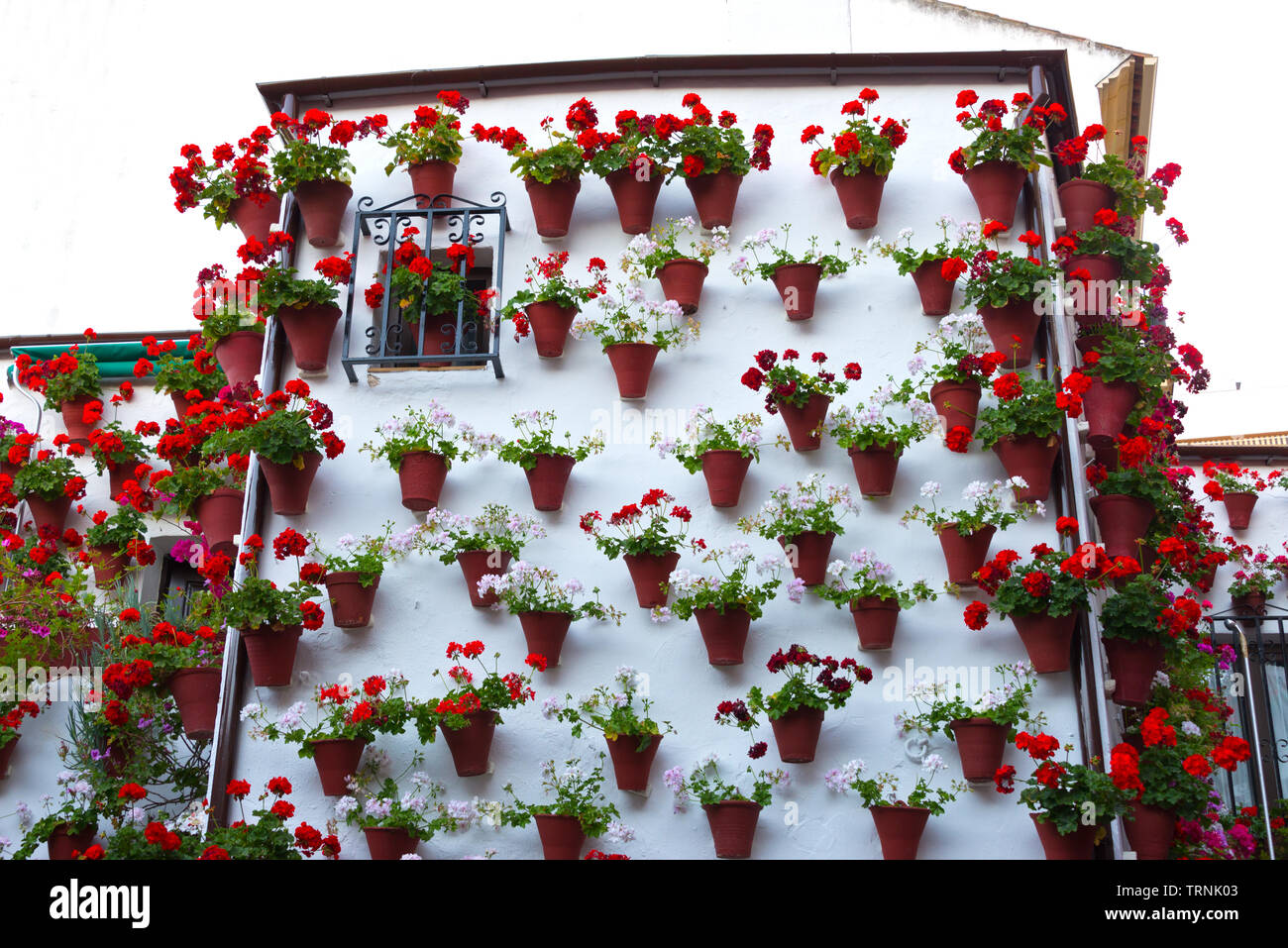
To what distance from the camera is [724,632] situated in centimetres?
593

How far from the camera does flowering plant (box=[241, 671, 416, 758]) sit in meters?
5.83

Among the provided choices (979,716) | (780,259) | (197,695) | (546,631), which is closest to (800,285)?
(780,259)

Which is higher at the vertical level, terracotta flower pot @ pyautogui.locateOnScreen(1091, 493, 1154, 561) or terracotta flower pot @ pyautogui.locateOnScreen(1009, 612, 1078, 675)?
terracotta flower pot @ pyautogui.locateOnScreen(1091, 493, 1154, 561)

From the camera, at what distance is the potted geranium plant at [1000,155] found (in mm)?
6441

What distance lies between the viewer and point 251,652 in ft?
20.0

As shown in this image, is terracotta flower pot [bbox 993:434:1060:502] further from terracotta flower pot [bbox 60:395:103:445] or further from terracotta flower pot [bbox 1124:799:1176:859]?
terracotta flower pot [bbox 60:395:103:445]

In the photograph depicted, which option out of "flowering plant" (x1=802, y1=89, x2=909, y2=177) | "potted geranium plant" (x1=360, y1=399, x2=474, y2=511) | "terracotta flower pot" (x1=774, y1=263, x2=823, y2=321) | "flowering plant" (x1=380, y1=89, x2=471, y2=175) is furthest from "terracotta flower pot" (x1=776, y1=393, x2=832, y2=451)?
"flowering plant" (x1=380, y1=89, x2=471, y2=175)

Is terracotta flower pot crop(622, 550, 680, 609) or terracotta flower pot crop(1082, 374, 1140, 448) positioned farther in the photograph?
terracotta flower pot crop(1082, 374, 1140, 448)

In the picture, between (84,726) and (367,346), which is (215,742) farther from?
(367,346)

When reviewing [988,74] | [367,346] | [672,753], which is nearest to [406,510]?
[367,346]

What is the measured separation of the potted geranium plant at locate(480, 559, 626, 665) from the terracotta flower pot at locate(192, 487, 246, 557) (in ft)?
4.89

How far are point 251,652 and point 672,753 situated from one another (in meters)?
2.12

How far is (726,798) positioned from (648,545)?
124 centimetres

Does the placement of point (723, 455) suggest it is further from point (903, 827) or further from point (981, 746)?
point (903, 827)
